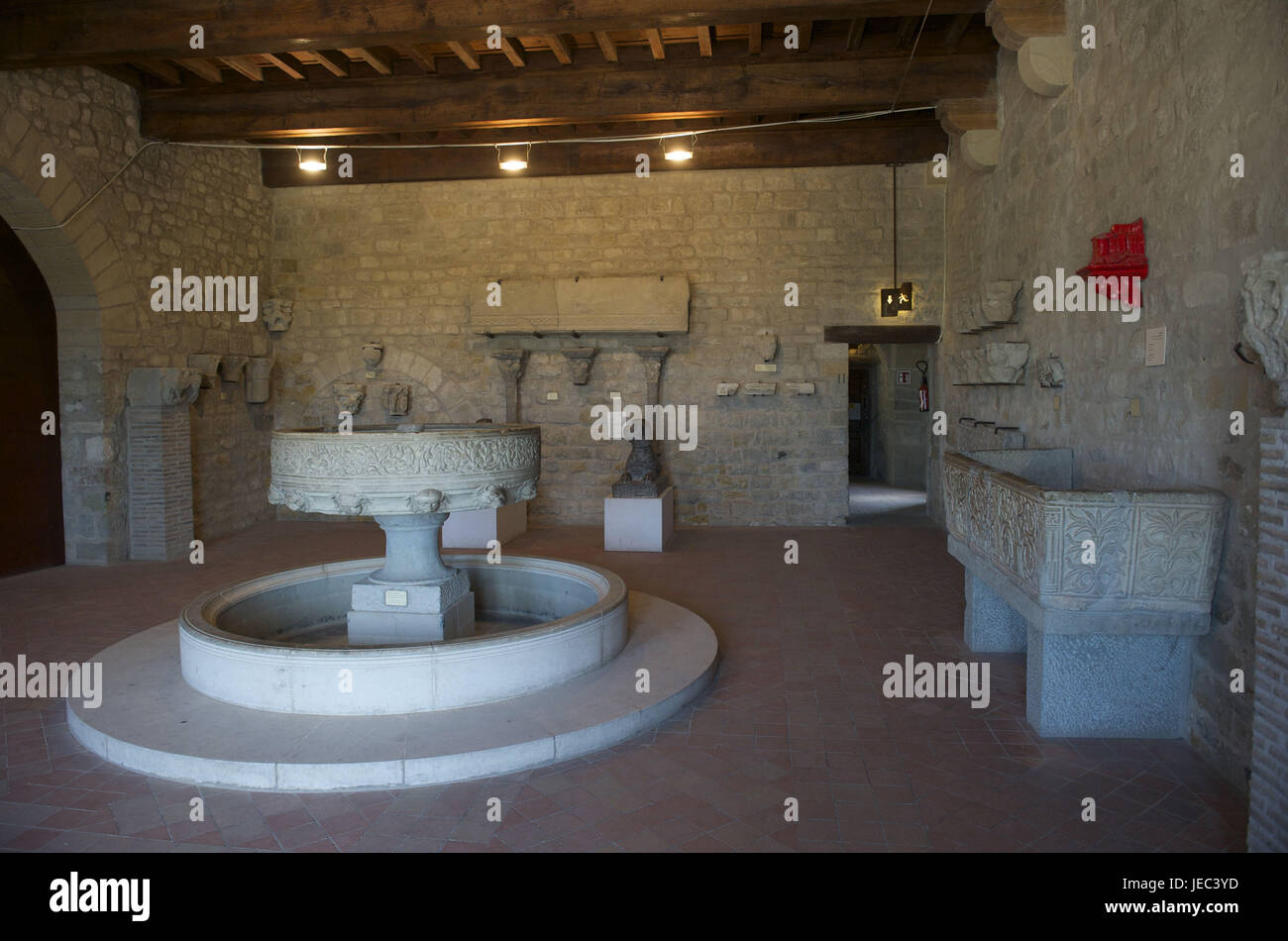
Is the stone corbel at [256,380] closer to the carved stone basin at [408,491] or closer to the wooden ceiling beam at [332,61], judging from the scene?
the wooden ceiling beam at [332,61]

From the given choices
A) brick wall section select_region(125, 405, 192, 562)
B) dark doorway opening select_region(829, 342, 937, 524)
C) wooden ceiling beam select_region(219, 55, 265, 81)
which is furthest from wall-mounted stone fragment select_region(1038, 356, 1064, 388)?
brick wall section select_region(125, 405, 192, 562)

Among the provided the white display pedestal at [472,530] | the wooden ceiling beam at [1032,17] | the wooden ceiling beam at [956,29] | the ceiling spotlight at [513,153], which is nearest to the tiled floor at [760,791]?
the white display pedestal at [472,530]

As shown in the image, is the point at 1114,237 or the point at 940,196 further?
the point at 940,196

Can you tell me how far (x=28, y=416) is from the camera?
7551mm

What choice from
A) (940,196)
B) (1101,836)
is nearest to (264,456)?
(940,196)

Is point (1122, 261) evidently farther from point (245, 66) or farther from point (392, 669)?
point (245, 66)

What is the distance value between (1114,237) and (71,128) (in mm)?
8255

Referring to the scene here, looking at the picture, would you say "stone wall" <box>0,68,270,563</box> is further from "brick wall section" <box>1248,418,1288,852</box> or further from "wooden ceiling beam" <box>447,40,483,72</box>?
"brick wall section" <box>1248,418,1288,852</box>

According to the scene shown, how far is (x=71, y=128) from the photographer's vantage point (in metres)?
7.23

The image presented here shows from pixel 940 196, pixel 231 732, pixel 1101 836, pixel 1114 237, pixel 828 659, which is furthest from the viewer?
pixel 940 196

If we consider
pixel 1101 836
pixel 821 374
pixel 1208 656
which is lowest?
pixel 1101 836

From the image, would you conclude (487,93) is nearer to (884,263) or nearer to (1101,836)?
(884,263)

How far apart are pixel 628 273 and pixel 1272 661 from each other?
8228 mm

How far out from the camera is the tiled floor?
9.39 feet
